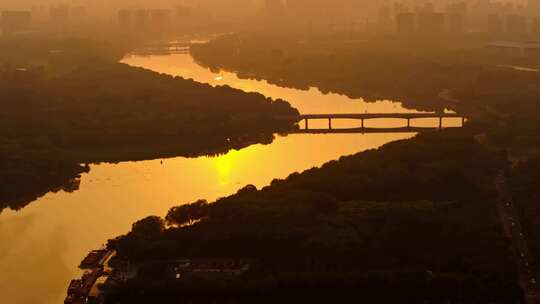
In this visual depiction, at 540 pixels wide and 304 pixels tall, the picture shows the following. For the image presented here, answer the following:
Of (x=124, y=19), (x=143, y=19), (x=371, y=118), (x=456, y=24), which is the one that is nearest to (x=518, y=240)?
(x=371, y=118)

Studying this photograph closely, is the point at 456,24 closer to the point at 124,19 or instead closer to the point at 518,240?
the point at 124,19

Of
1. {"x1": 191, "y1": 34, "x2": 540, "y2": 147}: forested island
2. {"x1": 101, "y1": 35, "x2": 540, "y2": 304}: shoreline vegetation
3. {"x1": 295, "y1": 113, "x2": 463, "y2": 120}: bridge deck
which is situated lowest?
{"x1": 191, "y1": 34, "x2": 540, "y2": 147}: forested island

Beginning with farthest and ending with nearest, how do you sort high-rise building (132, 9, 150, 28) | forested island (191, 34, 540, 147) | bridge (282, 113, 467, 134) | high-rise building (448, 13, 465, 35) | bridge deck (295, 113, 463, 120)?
1. high-rise building (132, 9, 150, 28)
2. high-rise building (448, 13, 465, 35)
3. forested island (191, 34, 540, 147)
4. bridge deck (295, 113, 463, 120)
5. bridge (282, 113, 467, 134)

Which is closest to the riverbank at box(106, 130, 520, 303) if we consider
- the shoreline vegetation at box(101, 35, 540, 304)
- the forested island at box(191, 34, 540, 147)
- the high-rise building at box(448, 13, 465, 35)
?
the shoreline vegetation at box(101, 35, 540, 304)

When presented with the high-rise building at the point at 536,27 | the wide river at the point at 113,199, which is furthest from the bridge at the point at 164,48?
the wide river at the point at 113,199

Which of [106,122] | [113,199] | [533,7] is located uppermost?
[106,122]

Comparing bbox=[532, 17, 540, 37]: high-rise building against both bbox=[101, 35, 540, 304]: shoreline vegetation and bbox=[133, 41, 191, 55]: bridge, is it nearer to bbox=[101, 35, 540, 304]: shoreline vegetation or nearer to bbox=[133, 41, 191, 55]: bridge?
bbox=[133, 41, 191, 55]: bridge

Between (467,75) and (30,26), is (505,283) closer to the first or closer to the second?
(467,75)
